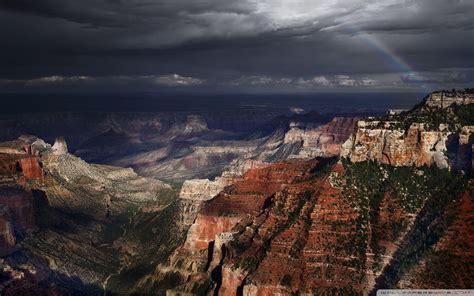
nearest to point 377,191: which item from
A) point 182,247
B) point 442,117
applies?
point 442,117

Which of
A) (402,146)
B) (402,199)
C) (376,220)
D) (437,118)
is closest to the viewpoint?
(376,220)

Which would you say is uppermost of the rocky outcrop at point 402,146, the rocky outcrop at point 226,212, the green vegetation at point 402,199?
the rocky outcrop at point 402,146

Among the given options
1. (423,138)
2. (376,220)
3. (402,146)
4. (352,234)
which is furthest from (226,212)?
(423,138)

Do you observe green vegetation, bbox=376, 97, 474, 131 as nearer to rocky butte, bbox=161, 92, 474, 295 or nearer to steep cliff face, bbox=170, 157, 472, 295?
rocky butte, bbox=161, 92, 474, 295

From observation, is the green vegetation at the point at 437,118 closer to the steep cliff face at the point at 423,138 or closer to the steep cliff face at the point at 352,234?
the steep cliff face at the point at 423,138

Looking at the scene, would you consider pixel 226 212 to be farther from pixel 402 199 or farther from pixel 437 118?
pixel 437 118

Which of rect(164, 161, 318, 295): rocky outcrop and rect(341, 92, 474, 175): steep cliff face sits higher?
rect(341, 92, 474, 175): steep cliff face

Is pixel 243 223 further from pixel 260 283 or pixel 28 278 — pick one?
pixel 28 278

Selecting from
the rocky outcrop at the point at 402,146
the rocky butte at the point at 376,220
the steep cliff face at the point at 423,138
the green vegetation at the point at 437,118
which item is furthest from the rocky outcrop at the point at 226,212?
the green vegetation at the point at 437,118

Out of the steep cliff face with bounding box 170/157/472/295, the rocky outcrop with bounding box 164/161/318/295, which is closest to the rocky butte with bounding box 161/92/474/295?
the steep cliff face with bounding box 170/157/472/295
